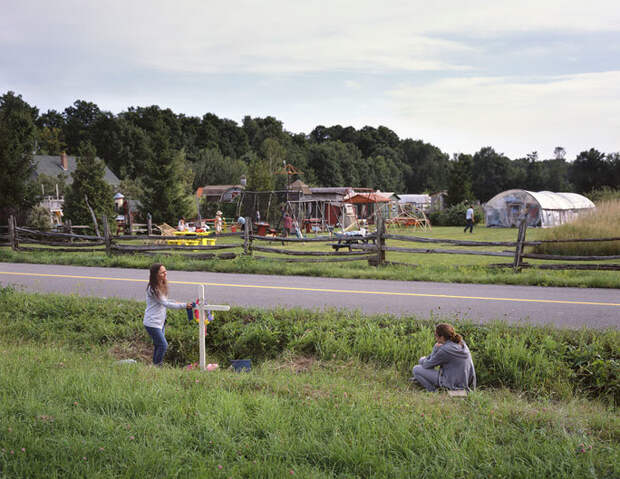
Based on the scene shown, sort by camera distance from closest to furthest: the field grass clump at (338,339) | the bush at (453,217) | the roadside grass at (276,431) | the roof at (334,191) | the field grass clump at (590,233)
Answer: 1. the roadside grass at (276,431)
2. the field grass clump at (338,339)
3. the field grass clump at (590,233)
4. the bush at (453,217)
5. the roof at (334,191)

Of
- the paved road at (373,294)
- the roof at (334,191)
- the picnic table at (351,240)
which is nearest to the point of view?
the paved road at (373,294)

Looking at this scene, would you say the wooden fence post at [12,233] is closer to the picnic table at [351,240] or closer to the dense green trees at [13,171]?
the dense green trees at [13,171]

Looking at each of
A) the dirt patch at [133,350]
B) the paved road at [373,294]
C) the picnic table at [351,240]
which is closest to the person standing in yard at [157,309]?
the dirt patch at [133,350]

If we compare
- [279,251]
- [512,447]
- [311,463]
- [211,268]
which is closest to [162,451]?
[311,463]

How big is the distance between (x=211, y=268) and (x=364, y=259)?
4408 millimetres

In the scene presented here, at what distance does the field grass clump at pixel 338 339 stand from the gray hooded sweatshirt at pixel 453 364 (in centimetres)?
59

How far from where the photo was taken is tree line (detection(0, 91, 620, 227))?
2756 centimetres

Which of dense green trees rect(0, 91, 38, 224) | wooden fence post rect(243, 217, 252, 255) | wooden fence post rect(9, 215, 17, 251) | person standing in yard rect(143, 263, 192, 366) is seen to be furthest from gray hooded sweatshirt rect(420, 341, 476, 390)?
dense green trees rect(0, 91, 38, 224)

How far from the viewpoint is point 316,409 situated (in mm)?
4441

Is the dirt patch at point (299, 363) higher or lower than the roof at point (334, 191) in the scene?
lower

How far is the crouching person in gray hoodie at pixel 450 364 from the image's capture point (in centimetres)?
556

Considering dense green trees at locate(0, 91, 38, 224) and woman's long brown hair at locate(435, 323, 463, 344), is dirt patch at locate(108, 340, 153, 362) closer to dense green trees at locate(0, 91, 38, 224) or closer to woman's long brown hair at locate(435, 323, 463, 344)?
woman's long brown hair at locate(435, 323, 463, 344)

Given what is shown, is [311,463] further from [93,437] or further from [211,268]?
[211,268]

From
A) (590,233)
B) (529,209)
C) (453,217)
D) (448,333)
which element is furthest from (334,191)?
(448,333)
